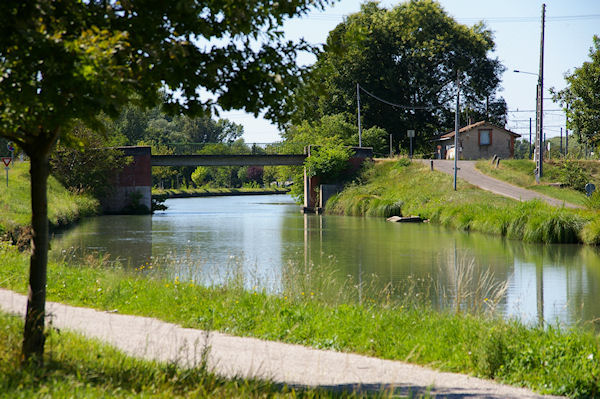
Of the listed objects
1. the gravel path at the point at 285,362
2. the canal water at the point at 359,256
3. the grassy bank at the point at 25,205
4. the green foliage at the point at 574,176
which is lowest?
the canal water at the point at 359,256

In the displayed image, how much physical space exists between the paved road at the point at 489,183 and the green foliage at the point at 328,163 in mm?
6548

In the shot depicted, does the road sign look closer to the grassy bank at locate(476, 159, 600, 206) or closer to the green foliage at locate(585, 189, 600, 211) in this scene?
the green foliage at locate(585, 189, 600, 211)

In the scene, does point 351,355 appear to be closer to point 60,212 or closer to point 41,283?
point 41,283

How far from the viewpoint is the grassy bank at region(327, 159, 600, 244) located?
91.8 ft

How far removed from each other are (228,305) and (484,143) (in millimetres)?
57840

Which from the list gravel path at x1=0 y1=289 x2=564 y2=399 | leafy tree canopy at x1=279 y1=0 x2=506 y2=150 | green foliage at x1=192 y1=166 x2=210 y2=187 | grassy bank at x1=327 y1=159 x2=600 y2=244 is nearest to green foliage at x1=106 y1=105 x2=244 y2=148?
green foliage at x1=192 y1=166 x2=210 y2=187


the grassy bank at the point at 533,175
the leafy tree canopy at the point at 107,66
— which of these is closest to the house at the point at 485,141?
the grassy bank at the point at 533,175

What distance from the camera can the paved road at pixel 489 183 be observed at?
1618 inches

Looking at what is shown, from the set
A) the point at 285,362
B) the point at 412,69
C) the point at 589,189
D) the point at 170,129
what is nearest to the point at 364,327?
the point at 285,362

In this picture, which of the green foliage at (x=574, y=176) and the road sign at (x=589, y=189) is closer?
the road sign at (x=589, y=189)

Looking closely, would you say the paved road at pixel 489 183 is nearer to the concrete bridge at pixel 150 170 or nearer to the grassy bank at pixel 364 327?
the concrete bridge at pixel 150 170

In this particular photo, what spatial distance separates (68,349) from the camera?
282 inches

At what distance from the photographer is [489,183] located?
155ft

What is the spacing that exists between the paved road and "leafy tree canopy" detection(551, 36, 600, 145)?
7943 mm
